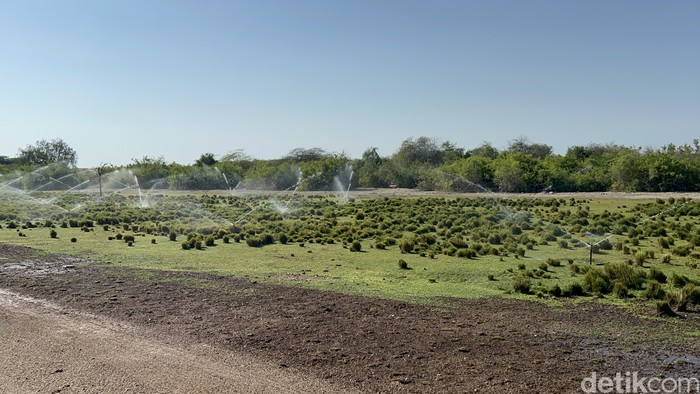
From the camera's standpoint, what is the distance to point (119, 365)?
1020 centimetres

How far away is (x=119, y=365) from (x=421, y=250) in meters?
15.4

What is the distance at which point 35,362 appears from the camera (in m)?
10.5

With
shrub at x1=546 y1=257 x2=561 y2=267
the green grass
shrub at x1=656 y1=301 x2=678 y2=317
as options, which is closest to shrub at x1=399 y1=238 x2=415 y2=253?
the green grass

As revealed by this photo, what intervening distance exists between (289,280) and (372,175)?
67644 millimetres

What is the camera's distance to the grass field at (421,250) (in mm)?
16453

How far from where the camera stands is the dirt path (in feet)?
30.3

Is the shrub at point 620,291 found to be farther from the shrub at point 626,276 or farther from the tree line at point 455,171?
the tree line at point 455,171

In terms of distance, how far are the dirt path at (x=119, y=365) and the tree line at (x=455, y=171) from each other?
59550 millimetres

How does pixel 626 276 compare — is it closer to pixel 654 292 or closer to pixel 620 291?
pixel 620 291

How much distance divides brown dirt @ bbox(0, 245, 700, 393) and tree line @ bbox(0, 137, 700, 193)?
55109mm

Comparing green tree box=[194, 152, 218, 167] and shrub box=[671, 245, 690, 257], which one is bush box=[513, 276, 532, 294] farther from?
green tree box=[194, 152, 218, 167]

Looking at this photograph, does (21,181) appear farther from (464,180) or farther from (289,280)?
(289,280)

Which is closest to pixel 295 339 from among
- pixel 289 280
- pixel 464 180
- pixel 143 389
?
pixel 143 389

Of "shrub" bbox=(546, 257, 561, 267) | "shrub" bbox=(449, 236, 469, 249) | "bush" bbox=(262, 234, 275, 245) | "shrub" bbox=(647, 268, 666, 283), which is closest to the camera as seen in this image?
"shrub" bbox=(647, 268, 666, 283)
